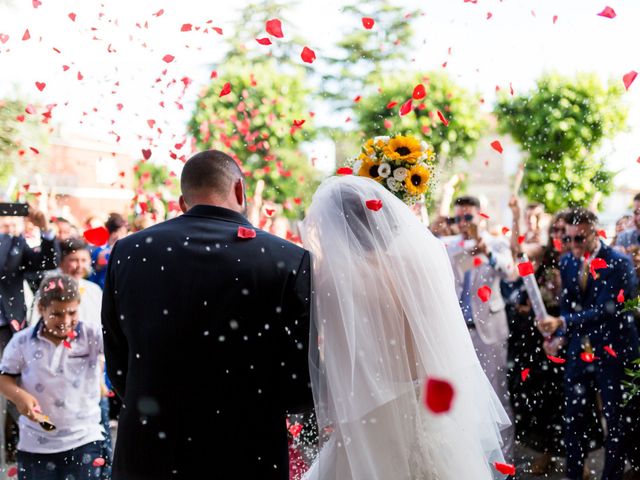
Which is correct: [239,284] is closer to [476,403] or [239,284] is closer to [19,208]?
[476,403]

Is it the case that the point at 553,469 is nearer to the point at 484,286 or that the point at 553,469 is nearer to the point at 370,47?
the point at 484,286

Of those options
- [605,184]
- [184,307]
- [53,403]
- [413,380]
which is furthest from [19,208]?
[605,184]

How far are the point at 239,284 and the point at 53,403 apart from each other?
6.74 feet

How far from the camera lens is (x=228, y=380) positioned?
2.45 meters

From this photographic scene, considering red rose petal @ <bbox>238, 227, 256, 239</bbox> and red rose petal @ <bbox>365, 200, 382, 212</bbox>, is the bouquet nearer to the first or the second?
red rose petal @ <bbox>365, 200, 382, 212</bbox>

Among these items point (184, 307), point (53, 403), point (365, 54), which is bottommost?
point (53, 403)

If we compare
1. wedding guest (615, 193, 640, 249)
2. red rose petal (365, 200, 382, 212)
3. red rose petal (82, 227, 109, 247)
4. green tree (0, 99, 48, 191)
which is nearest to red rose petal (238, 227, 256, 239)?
red rose petal (365, 200, 382, 212)

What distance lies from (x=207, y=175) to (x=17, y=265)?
397 centimetres

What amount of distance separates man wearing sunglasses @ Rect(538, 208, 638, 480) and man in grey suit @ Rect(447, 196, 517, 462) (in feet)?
1.81

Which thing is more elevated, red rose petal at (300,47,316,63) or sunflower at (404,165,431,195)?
red rose petal at (300,47,316,63)

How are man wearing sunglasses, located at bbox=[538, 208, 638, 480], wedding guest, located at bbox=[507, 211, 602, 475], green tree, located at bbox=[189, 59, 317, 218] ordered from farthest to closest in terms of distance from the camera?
1. green tree, located at bbox=[189, 59, 317, 218]
2. wedding guest, located at bbox=[507, 211, 602, 475]
3. man wearing sunglasses, located at bbox=[538, 208, 638, 480]

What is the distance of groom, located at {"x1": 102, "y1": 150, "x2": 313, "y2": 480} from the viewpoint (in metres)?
2.46

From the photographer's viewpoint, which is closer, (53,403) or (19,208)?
(53,403)

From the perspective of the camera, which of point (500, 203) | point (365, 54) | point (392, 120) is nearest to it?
point (392, 120)
